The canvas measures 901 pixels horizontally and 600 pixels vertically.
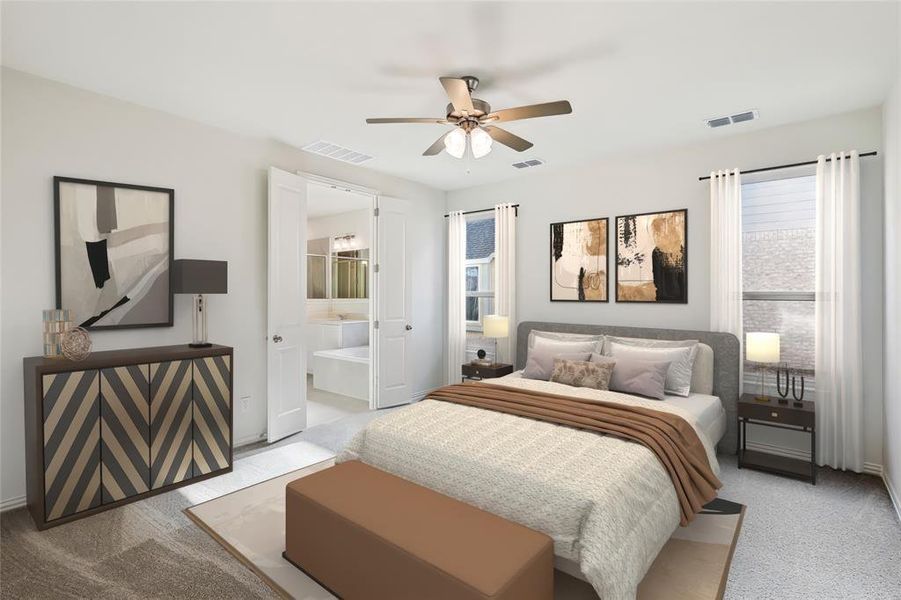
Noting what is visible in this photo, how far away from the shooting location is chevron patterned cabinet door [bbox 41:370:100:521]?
2.67 metres

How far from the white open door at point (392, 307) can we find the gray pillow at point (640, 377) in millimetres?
2659

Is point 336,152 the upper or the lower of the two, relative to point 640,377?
upper

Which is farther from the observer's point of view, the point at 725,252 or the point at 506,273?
the point at 506,273

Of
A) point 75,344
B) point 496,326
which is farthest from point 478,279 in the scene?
point 75,344

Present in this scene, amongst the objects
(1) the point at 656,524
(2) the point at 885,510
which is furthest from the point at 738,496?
(1) the point at 656,524

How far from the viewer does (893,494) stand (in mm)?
2988

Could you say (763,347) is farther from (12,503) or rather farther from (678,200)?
(12,503)

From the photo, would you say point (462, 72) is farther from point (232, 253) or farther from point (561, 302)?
point (561, 302)

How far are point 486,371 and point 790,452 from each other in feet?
9.08

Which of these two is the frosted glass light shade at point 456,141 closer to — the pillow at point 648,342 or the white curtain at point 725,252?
the pillow at point 648,342

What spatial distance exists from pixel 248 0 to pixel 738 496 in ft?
13.9

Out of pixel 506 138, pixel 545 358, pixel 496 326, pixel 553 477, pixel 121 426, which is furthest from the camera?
pixel 496 326

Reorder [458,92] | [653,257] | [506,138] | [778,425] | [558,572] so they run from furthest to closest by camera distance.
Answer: [653,257] → [778,425] → [506,138] → [458,92] → [558,572]

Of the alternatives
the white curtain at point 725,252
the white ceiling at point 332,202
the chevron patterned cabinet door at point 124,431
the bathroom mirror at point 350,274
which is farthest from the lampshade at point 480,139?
the bathroom mirror at point 350,274
